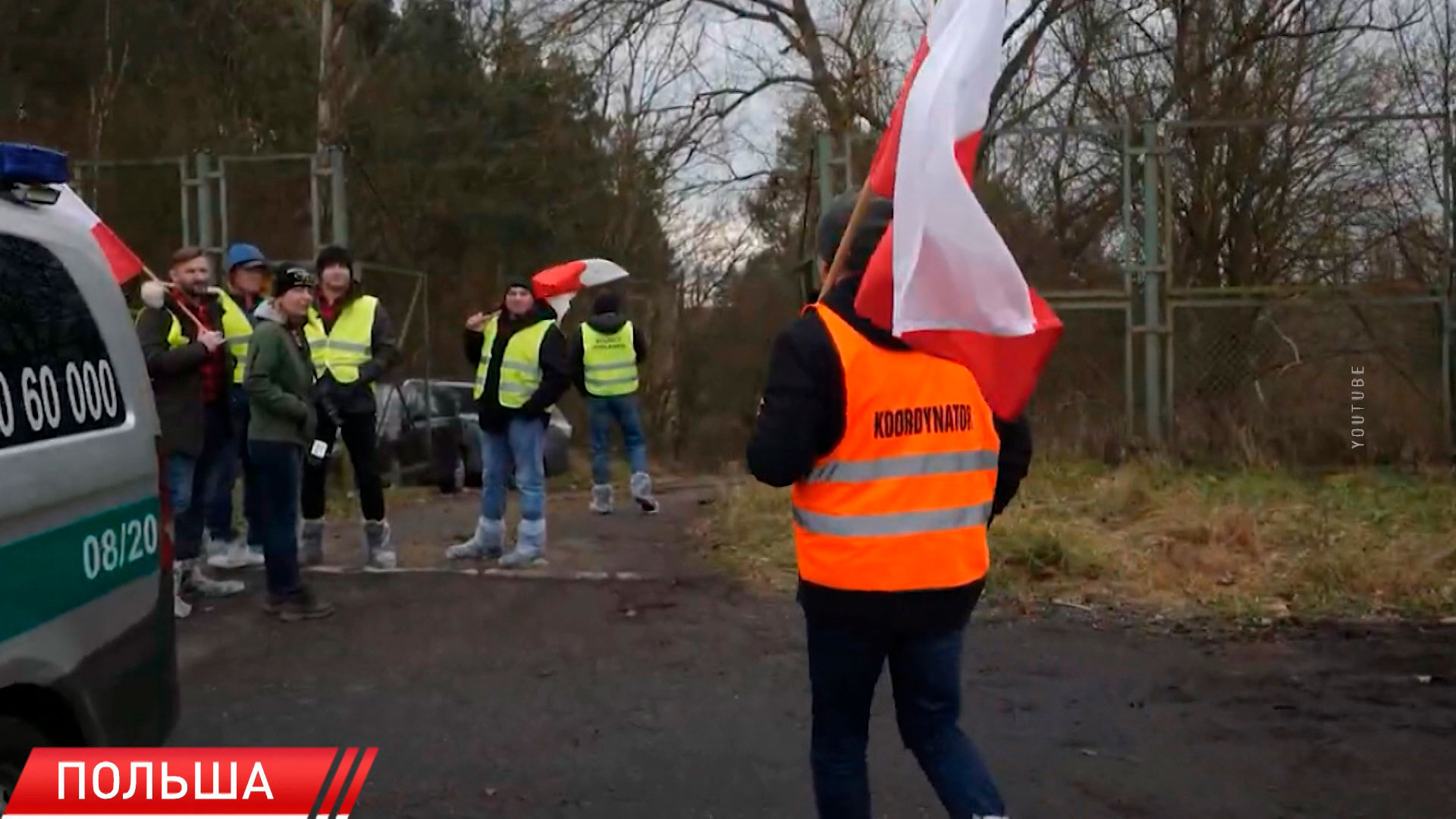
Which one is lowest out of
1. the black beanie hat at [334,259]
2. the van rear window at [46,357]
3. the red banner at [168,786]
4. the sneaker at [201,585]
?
the sneaker at [201,585]

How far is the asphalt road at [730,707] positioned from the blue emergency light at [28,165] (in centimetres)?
208

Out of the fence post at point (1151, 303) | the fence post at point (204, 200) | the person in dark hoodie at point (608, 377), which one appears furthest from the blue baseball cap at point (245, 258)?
the fence post at point (1151, 303)

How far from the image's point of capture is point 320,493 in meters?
7.70

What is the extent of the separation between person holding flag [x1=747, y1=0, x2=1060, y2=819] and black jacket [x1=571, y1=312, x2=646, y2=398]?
22.6 feet

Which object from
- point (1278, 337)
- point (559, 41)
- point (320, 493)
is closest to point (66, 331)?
point (320, 493)

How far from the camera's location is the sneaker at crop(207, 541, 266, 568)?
25.9 feet

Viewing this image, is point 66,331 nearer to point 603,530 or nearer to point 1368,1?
point 603,530

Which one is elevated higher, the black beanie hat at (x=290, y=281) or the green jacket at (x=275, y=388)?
the black beanie hat at (x=290, y=281)

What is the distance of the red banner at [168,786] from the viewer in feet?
10.4

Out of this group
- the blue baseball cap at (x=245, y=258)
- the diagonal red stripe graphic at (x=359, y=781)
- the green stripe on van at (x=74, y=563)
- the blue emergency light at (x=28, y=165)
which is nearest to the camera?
the green stripe on van at (x=74, y=563)

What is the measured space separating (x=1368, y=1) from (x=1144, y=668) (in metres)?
11.8

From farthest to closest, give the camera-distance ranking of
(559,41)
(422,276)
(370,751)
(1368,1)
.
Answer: (559,41)
(1368,1)
(422,276)
(370,751)

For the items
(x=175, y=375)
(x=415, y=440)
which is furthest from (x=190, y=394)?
(x=415, y=440)

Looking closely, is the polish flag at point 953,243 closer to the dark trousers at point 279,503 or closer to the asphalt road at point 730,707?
the asphalt road at point 730,707
